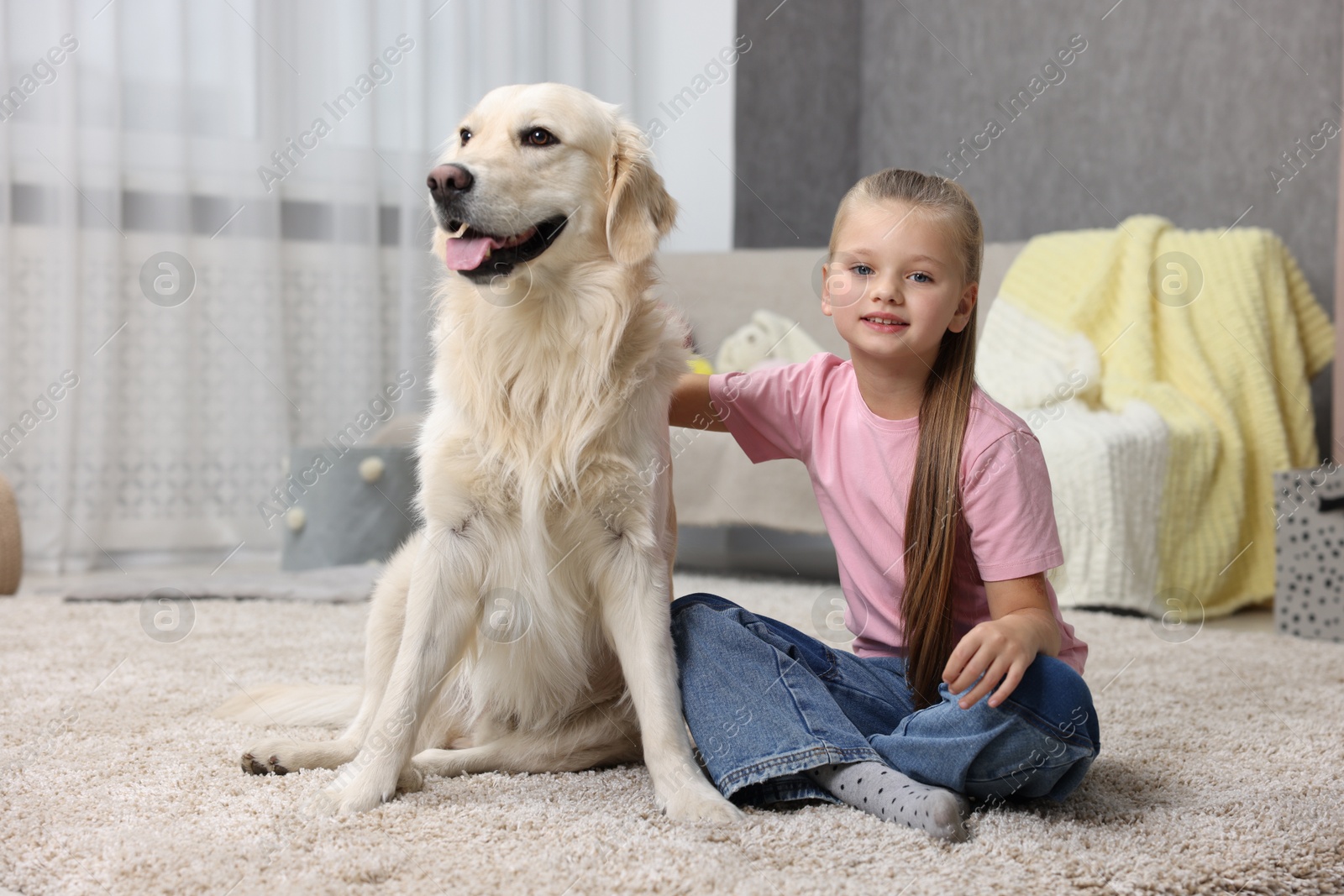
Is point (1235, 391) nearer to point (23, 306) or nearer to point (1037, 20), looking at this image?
point (1037, 20)

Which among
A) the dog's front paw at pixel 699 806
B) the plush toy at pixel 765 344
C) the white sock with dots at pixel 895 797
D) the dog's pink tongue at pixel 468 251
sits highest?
the dog's pink tongue at pixel 468 251

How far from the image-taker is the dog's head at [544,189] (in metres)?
1.21

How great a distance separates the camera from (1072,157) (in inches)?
139

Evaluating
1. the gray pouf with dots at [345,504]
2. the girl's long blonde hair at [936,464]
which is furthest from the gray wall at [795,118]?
the girl's long blonde hair at [936,464]

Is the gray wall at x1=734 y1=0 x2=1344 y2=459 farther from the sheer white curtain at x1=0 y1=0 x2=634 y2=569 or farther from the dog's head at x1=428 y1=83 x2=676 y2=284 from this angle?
the dog's head at x1=428 y1=83 x2=676 y2=284

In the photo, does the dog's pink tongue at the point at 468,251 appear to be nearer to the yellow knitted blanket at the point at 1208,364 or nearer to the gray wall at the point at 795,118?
the yellow knitted blanket at the point at 1208,364

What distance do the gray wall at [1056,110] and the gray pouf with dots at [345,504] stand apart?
1.78m

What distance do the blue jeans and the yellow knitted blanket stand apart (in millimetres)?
1565

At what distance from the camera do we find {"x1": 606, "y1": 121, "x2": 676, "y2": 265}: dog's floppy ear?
1.30 m

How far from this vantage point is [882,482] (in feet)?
4.14

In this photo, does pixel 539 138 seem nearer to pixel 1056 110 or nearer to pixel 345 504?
pixel 345 504

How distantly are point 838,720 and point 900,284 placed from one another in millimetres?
488

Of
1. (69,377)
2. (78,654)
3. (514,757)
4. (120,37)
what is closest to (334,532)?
(69,377)

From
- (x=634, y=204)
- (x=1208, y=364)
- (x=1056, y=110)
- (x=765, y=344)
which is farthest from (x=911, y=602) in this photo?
(x=1056, y=110)
